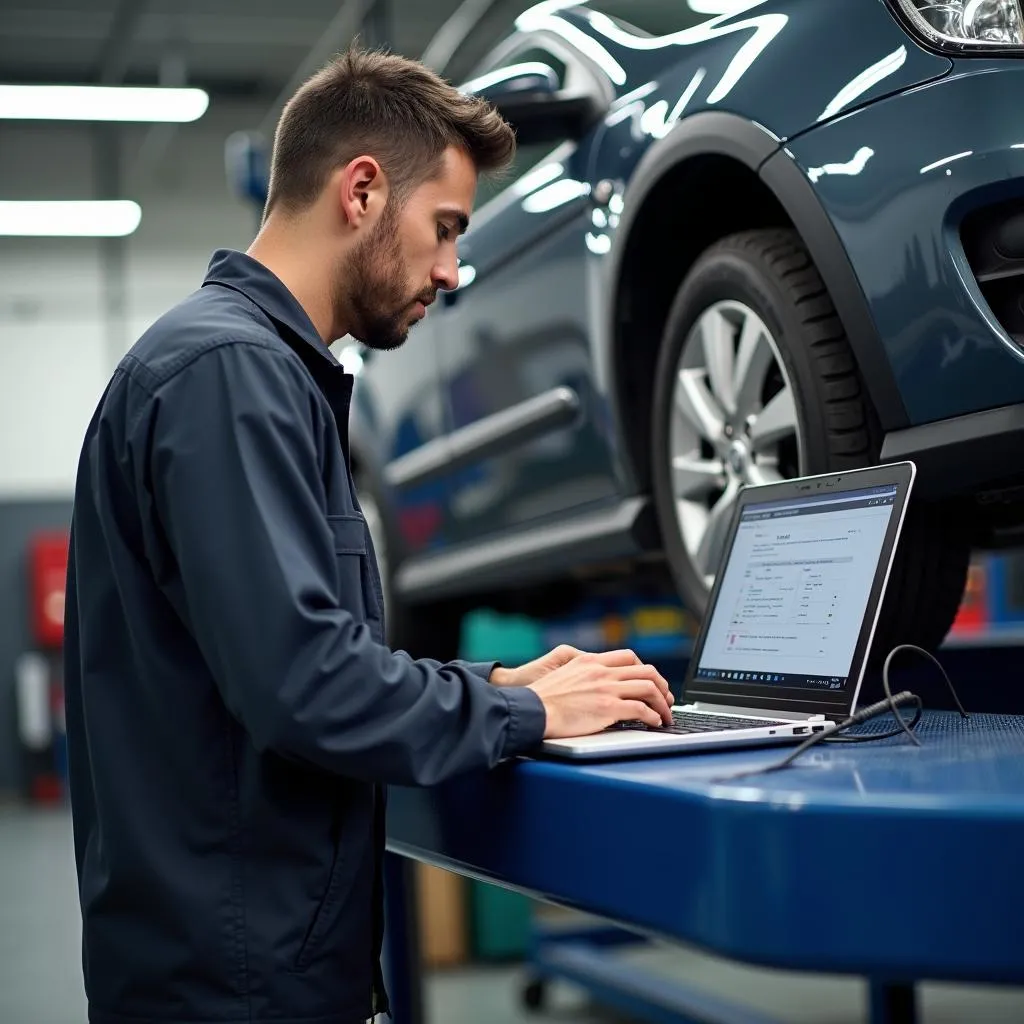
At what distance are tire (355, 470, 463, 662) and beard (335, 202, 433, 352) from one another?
231cm

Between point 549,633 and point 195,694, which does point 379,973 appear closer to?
point 195,694

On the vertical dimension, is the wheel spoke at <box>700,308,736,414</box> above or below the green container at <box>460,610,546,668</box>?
above

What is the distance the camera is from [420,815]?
1.41 metres

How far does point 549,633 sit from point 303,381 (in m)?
5.19

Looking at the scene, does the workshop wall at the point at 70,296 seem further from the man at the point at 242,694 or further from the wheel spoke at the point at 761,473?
the man at the point at 242,694

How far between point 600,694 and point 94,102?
708 cm

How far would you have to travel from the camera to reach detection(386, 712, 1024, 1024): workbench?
83cm

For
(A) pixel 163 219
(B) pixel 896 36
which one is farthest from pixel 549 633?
(A) pixel 163 219

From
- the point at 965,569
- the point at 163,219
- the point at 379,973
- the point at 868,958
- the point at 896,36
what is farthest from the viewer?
the point at 163,219

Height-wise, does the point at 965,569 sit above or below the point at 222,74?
below

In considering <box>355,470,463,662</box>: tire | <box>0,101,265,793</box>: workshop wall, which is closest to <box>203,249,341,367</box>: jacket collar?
<box>355,470,463,662</box>: tire

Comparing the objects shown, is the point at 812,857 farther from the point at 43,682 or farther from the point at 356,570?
the point at 43,682

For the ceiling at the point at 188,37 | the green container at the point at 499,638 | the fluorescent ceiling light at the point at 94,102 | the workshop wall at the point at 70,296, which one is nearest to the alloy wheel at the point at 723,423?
the green container at the point at 499,638

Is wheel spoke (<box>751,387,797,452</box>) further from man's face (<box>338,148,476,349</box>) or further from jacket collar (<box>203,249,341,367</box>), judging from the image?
jacket collar (<box>203,249,341,367</box>)
